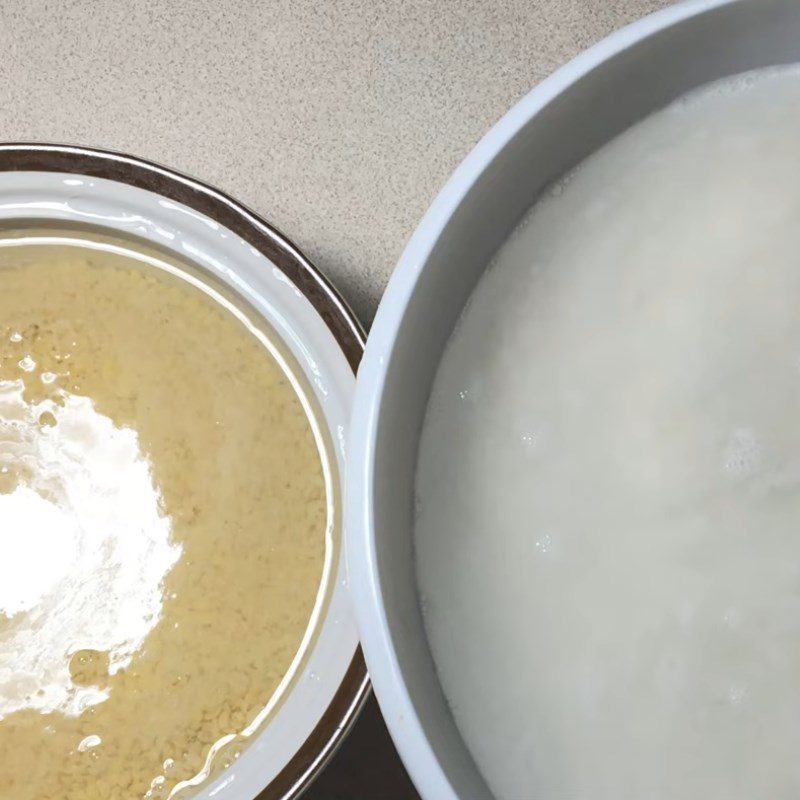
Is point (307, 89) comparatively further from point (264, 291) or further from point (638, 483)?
point (638, 483)

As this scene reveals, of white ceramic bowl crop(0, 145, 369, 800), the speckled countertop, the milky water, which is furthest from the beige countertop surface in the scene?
the milky water

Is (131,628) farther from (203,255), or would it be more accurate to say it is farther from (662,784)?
(662,784)

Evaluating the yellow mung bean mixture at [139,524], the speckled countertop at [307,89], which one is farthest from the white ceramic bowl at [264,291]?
the speckled countertop at [307,89]

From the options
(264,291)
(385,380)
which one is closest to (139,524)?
(264,291)

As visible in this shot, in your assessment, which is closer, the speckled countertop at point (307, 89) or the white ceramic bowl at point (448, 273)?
the white ceramic bowl at point (448, 273)

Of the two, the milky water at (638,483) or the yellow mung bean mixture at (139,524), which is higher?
the yellow mung bean mixture at (139,524)

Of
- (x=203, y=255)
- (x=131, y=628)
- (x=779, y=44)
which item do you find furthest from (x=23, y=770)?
(x=779, y=44)

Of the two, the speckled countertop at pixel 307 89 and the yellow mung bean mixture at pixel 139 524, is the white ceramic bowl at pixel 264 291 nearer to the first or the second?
the yellow mung bean mixture at pixel 139 524
